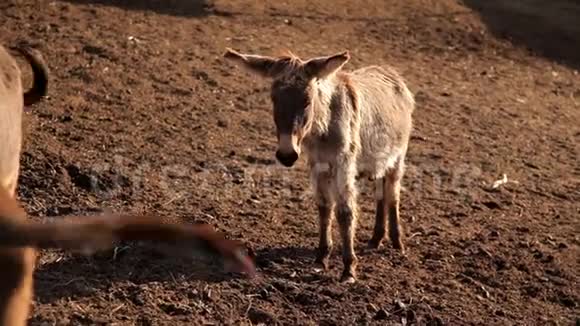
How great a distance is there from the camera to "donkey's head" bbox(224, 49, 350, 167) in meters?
6.35

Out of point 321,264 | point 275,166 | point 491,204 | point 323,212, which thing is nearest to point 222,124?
point 275,166

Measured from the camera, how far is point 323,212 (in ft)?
23.3

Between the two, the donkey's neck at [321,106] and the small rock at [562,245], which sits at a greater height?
the donkey's neck at [321,106]

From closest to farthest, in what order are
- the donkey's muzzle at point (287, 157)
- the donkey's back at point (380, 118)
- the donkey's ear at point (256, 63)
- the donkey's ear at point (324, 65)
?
the donkey's muzzle at point (287, 157) < the donkey's ear at point (324, 65) < the donkey's ear at point (256, 63) < the donkey's back at point (380, 118)

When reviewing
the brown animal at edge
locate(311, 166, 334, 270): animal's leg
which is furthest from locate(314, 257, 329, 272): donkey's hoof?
the brown animal at edge

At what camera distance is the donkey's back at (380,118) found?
288 inches

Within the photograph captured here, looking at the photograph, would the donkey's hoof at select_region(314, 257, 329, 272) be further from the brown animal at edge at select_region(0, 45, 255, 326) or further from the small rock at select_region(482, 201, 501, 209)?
the brown animal at edge at select_region(0, 45, 255, 326)

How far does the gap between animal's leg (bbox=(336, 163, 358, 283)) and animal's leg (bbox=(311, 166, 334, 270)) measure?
8cm

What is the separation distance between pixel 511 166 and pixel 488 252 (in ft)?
8.16

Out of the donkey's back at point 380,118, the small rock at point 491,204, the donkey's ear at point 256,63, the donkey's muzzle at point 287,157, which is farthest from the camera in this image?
the small rock at point 491,204

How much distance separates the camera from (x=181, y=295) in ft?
20.5

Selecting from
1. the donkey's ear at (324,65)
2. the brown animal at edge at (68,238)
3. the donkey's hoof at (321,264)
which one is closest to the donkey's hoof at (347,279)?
the donkey's hoof at (321,264)

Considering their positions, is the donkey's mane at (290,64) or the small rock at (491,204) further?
the small rock at (491,204)

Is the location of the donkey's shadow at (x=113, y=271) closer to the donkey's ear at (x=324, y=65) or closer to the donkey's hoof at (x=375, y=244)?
the donkey's ear at (x=324, y=65)
